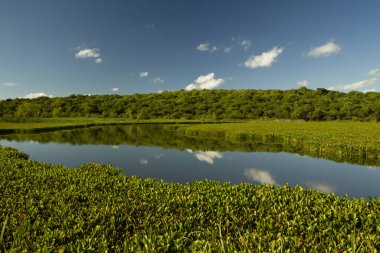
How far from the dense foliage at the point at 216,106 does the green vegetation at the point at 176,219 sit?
341ft

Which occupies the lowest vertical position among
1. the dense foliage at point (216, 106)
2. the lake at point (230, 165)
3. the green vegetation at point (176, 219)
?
the lake at point (230, 165)

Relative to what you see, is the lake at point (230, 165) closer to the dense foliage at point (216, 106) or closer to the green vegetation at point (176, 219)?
the green vegetation at point (176, 219)

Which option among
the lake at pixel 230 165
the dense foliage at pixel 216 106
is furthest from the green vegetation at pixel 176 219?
the dense foliage at pixel 216 106

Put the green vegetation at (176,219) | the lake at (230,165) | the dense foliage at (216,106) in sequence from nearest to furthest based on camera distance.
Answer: the green vegetation at (176,219) → the lake at (230,165) → the dense foliage at (216,106)

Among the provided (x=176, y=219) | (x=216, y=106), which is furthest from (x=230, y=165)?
(x=216, y=106)

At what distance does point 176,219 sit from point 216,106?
130 m

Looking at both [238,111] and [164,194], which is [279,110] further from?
[164,194]

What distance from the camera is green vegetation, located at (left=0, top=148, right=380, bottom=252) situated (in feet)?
22.2

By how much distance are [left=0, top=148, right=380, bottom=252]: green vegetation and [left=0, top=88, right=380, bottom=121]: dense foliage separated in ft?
341

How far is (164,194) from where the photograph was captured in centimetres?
1133

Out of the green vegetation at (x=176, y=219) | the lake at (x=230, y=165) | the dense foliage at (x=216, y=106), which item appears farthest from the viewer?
the dense foliage at (x=216, y=106)

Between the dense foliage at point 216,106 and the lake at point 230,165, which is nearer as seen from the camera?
the lake at point 230,165

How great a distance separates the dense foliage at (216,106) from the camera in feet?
347

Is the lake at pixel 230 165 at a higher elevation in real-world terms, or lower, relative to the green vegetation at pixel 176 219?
lower
